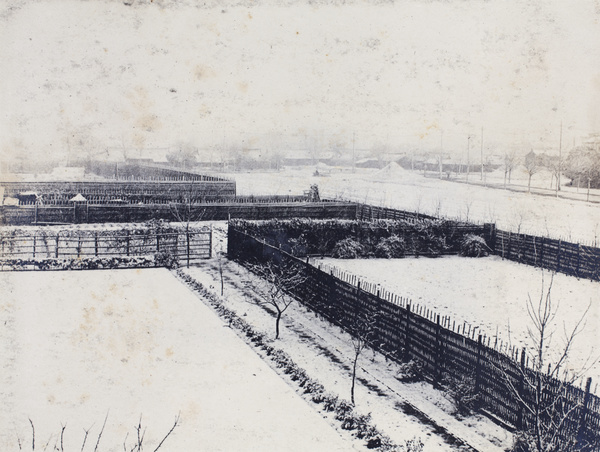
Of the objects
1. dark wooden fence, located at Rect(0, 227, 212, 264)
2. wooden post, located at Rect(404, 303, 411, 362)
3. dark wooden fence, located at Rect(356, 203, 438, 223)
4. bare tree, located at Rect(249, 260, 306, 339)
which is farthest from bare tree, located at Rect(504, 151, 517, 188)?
wooden post, located at Rect(404, 303, 411, 362)

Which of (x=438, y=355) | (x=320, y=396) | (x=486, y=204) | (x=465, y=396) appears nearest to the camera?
(x=465, y=396)

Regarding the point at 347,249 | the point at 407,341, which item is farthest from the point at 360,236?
the point at 407,341

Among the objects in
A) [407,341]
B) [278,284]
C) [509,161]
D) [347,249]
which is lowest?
[347,249]

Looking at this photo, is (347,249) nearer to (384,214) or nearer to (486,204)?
(384,214)

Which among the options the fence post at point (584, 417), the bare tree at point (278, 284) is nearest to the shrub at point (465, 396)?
the fence post at point (584, 417)

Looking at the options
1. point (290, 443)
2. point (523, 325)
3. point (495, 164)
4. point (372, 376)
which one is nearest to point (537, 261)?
point (523, 325)

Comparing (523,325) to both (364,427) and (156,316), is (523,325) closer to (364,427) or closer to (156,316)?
(364,427)
